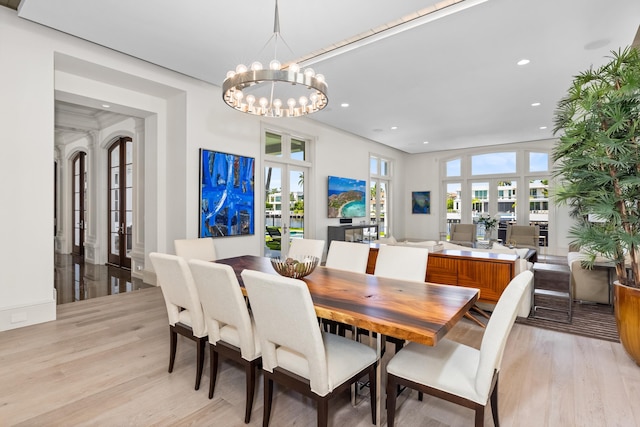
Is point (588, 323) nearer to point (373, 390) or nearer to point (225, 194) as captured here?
point (373, 390)

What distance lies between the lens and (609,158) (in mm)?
2615

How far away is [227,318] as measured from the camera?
203 cm

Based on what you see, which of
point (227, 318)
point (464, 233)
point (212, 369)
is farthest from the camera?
point (464, 233)

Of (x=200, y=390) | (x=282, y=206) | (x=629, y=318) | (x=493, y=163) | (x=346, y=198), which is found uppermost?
(x=493, y=163)

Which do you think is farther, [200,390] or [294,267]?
[294,267]

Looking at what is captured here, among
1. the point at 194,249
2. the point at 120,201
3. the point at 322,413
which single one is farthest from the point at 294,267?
the point at 120,201

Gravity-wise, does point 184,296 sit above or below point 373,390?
above

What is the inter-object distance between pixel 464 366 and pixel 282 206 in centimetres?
517

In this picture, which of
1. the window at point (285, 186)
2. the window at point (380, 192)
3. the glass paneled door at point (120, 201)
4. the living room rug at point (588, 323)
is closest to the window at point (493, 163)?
the window at point (380, 192)

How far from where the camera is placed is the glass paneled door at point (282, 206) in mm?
6312

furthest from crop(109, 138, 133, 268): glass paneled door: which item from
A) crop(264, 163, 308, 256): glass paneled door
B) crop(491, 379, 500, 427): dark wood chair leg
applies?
crop(491, 379, 500, 427): dark wood chair leg

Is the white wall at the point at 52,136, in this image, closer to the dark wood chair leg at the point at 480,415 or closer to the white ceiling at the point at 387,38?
the white ceiling at the point at 387,38

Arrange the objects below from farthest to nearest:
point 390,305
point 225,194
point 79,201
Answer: point 79,201
point 225,194
point 390,305

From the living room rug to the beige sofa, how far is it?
0.42ft
